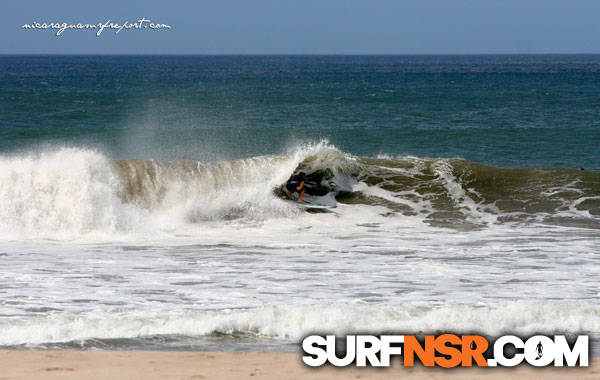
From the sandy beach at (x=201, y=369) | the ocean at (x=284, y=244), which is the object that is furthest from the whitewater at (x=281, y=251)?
the sandy beach at (x=201, y=369)

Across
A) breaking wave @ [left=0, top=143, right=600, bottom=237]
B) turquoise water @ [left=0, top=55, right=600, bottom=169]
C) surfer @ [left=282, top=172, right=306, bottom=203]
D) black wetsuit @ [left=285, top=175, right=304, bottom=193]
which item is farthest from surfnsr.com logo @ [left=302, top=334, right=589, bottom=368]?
turquoise water @ [left=0, top=55, right=600, bottom=169]

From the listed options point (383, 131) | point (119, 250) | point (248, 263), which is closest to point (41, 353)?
point (248, 263)

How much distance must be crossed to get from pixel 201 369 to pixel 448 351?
2.36 m

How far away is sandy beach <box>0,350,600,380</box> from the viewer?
22.1 feet

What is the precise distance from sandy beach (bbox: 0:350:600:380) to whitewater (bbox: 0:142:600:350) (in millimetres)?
566

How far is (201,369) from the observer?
22.7 feet

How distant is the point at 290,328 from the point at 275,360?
1.13 metres

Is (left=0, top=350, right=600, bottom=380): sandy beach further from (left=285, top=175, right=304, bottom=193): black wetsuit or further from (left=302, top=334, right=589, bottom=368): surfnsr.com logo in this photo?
(left=285, top=175, right=304, bottom=193): black wetsuit

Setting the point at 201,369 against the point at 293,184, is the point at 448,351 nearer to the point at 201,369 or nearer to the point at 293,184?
the point at 201,369

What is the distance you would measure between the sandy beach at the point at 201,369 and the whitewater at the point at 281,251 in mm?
566

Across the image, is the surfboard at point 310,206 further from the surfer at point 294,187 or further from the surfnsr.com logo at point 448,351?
the surfnsr.com logo at point 448,351

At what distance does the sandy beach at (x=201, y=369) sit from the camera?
6.75 metres

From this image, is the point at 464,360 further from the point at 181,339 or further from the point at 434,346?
the point at 181,339

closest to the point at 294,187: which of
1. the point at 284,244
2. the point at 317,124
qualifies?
the point at 284,244
